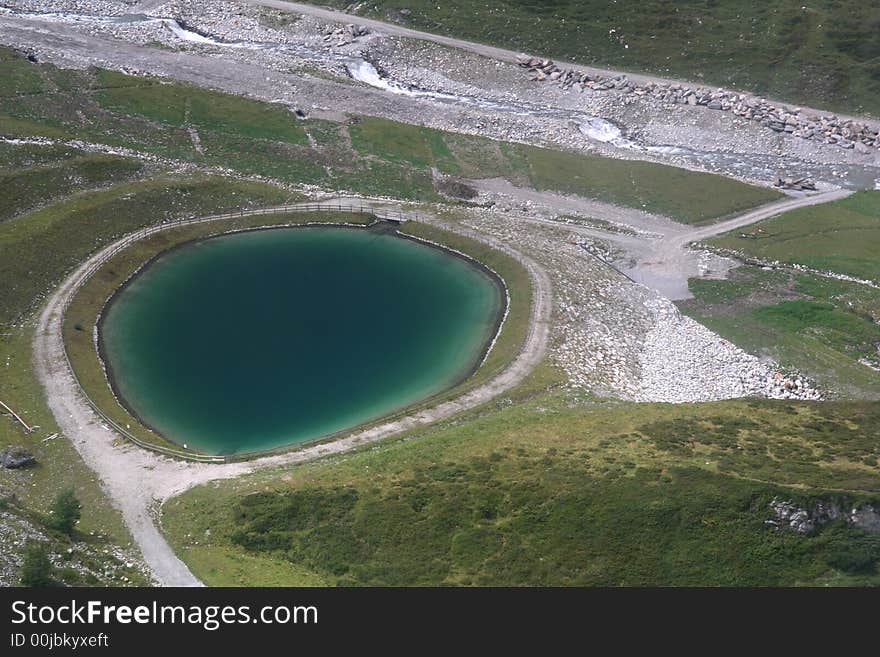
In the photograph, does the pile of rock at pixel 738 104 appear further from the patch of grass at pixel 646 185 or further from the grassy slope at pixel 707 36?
the patch of grass at pixel 646 185

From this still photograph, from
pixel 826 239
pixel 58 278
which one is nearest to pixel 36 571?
pixel 58 278

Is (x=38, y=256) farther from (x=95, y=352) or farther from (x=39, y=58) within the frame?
(x=39, y=58)

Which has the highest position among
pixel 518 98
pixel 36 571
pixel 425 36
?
pixel 425 36

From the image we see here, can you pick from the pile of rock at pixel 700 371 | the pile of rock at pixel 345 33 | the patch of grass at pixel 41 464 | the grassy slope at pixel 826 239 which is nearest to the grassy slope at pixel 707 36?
the pile of rock at pixel 345 33

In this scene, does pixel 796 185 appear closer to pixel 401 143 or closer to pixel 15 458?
pixel 401 143

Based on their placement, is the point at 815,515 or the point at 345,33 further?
the point at 345,33

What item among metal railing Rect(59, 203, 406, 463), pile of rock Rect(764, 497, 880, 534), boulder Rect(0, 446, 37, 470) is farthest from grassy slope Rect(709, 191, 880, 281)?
boulder Rect(0, 446, 37, 470)
